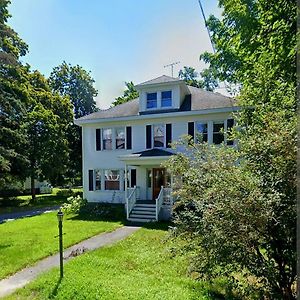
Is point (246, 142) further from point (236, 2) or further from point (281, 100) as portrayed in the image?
point (236, 2)

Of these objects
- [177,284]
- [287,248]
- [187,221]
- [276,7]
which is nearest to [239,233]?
[287,248]

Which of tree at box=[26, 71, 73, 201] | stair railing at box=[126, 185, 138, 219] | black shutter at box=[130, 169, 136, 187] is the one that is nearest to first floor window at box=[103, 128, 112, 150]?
black shutter at box=[130, 169, 136, 187]

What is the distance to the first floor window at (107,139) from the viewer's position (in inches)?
724

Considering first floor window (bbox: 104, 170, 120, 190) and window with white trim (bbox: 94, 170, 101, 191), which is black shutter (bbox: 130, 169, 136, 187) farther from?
window with white trim (bbox: 94, 170, 101, 191)

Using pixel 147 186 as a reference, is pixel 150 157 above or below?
above

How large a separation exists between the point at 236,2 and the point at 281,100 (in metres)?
2.84

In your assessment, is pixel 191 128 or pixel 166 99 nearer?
pixel 191 128

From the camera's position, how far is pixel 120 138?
1819 centimetres

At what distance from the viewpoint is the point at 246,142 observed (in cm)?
467

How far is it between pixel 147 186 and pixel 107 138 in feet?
13.2

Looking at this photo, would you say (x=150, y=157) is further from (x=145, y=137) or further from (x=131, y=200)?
(x=131, y=200)

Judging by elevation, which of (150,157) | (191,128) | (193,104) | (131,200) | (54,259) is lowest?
(54,259)

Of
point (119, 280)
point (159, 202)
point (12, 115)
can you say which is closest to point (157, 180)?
point (159, 202)

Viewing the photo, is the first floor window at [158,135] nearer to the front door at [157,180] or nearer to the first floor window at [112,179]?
the front door at [157,180]
